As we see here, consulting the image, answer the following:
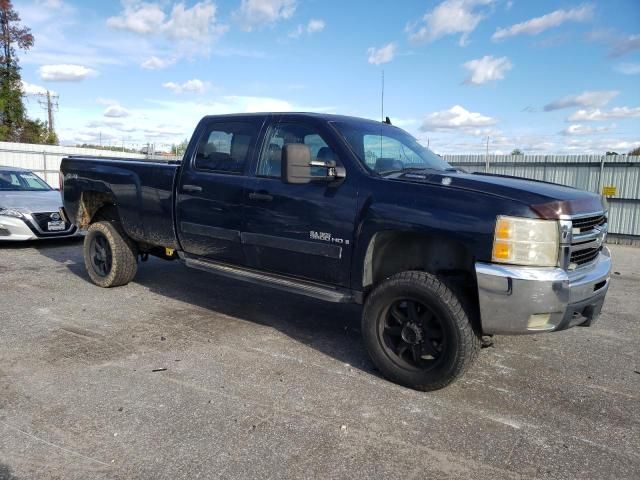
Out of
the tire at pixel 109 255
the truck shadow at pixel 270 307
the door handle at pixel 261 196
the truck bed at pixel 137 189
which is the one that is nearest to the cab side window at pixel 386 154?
the door handle at pixel 261 196

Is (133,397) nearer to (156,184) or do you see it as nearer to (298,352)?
(298,352)

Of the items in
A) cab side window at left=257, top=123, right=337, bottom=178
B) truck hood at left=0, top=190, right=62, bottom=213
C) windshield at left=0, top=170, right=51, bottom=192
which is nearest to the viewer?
cab side window at left=257, top=123, right=337, bottom=178

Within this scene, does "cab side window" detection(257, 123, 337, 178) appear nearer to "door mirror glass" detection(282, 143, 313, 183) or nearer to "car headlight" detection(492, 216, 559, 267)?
"door mirror glass" detection(282, 143, 313, 183)

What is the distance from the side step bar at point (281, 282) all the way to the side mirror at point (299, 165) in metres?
0.89

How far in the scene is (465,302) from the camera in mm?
3504

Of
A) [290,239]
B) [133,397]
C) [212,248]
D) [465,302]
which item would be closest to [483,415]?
[465,302]

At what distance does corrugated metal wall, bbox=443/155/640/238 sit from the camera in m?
13.3

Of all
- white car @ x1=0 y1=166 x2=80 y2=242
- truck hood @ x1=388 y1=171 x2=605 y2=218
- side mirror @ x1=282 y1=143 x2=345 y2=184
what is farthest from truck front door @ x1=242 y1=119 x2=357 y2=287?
white car @ x1=0 y1=166 x2=80 y2=242

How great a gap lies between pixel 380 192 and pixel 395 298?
0.77 meters

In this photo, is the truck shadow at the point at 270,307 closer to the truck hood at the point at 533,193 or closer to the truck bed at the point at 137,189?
the truck bed at the point at 137,189

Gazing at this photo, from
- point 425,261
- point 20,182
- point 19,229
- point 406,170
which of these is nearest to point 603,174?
point 406,170

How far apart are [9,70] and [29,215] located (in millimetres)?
28647

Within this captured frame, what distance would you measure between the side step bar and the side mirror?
0.89 meters

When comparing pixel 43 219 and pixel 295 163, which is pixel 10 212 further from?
pixel 295 163
